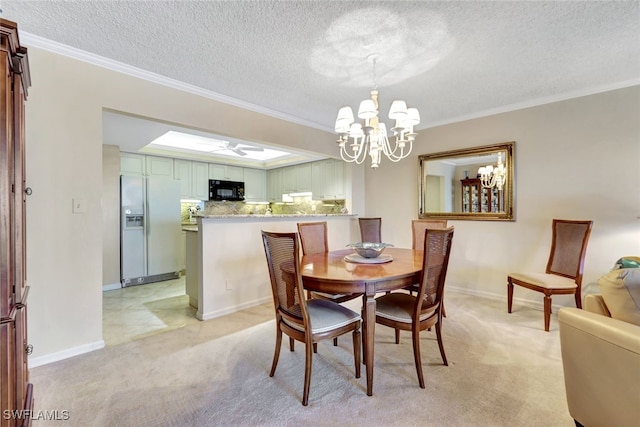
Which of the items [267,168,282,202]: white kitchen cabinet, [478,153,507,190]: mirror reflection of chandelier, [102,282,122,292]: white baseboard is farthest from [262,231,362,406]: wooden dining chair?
[267,168,282,202]: white kitchen cabinet

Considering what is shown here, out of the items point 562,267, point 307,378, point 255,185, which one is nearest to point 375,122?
point 307,378

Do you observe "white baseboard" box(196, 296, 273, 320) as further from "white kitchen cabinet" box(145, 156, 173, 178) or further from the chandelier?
"white kitchen cabinet" box(145, 156, 173, 178)

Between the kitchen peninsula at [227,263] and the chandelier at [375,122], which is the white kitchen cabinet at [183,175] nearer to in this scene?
the kitchen peninsula at [227,263]

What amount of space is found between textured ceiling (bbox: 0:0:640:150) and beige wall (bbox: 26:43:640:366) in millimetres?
242

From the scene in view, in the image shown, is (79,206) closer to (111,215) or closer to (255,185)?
(111,215)

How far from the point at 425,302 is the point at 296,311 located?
899 mm

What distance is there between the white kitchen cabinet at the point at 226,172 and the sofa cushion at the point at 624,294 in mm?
5782

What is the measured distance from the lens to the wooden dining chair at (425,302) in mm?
1771

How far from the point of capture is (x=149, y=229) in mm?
4543

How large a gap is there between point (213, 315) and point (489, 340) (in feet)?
8.64

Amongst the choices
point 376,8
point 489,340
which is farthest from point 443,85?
point 489,340

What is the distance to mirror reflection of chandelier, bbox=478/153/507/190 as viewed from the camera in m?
3.45

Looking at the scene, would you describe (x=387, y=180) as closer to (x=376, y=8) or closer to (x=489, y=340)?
(x=489, y=340)

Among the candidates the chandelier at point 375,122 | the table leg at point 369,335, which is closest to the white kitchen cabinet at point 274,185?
the chandelier at point 375,122
